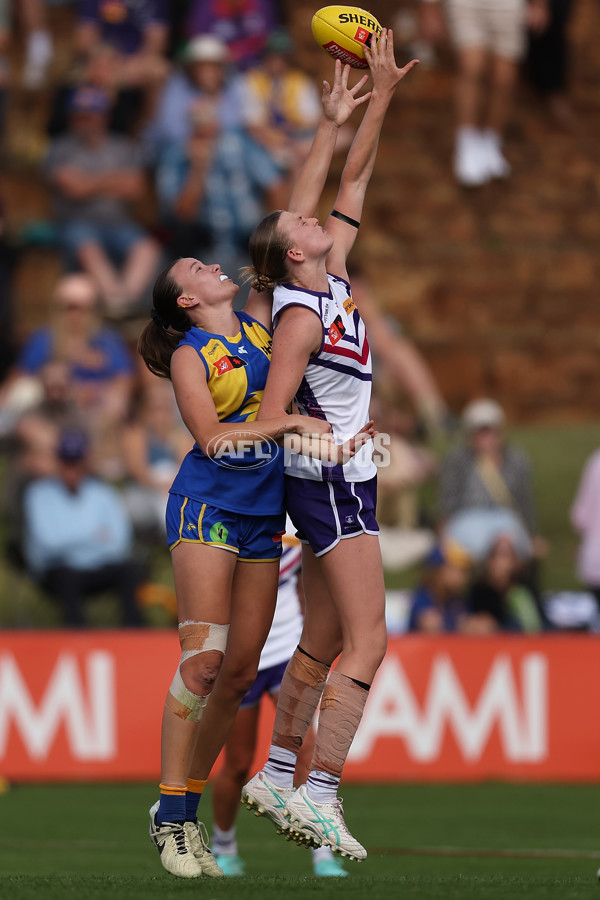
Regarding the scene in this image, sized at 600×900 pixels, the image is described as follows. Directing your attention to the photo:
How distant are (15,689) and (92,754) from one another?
72 centimetres

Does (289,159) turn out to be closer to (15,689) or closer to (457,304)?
(457,304)

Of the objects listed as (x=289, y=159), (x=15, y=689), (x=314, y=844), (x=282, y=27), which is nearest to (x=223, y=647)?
(x=314, y=844)

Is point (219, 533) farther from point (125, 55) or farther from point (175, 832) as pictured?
point (125, 55)

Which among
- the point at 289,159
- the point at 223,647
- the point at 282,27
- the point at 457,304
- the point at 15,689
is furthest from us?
the point at 457,304

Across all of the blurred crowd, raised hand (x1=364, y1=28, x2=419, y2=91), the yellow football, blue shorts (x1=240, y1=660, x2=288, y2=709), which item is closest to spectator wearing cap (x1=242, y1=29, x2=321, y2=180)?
the blurred crowd

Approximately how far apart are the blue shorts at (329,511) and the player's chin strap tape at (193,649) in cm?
47

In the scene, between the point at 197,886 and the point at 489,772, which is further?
the point at 489,772

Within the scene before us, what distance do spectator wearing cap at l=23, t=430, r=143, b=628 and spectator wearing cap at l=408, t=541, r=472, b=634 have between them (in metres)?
2.17

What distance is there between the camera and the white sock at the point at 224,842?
7.04 meters

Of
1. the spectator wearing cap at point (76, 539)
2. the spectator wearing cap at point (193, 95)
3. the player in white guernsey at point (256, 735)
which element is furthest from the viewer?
the spectator wearing cap at point (193, 95)

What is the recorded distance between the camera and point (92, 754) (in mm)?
10719

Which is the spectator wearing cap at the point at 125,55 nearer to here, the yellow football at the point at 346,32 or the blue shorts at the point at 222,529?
the yellow football at the point at 346,32

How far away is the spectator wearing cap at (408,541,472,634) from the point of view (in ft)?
38.2

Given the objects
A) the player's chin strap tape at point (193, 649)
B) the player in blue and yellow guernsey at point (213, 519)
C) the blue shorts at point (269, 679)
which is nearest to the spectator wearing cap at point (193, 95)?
the blue shorts at point (269, 679)
